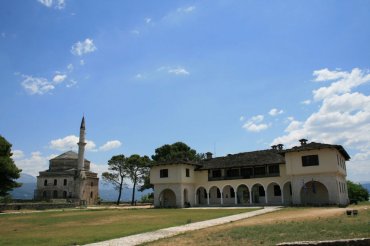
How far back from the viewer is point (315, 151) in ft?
117

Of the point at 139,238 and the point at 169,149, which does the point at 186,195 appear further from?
the point at 139,238

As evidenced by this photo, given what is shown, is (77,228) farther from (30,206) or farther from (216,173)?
(30,206)

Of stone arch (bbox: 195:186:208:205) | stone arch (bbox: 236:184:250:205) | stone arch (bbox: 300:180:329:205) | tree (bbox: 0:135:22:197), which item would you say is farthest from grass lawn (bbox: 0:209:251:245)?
stone arch (bbox: 195:186:208:205)

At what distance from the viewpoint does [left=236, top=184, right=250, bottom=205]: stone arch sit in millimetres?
46469

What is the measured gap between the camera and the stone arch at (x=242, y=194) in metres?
46.5

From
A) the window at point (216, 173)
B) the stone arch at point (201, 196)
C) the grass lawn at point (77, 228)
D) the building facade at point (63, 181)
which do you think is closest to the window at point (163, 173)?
the stone arch at point (201, 196)

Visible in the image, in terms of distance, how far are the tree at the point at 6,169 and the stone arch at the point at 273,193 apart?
99.5 feet

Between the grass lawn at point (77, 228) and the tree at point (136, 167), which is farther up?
the tree at point (136, 167)

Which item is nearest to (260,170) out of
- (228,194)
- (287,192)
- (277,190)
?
(277,190)

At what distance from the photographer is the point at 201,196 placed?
4978 cm

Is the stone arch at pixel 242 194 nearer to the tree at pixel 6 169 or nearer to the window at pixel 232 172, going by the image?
the window at pixel 232 172

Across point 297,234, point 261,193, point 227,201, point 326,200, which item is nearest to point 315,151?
point 326,200

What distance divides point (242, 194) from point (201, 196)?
6.03m

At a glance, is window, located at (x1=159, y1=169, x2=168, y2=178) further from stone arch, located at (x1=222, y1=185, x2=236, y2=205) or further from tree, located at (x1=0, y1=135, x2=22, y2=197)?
tree, located at (x1=0, y1=135, x2=22, y2=197)
